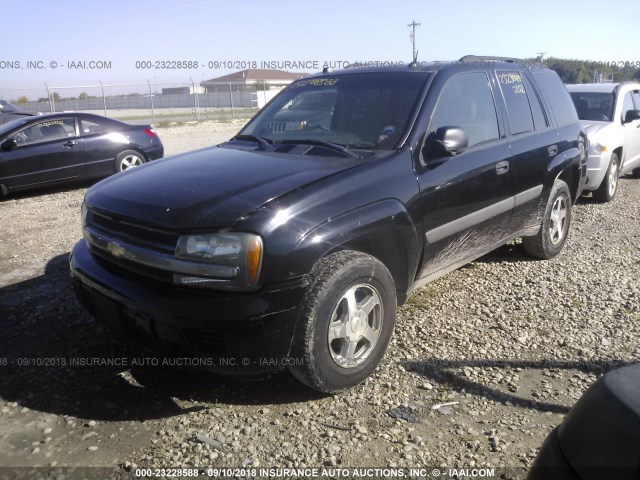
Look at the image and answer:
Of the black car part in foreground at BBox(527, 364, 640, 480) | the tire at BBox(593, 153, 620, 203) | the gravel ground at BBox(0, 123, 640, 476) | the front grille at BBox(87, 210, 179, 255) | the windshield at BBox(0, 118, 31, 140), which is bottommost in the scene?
the gravel ground at BBox(0, 123, 640, 476)

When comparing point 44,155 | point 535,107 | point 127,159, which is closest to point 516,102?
point 535,107

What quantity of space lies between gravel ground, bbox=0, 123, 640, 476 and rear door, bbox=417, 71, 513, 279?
0.56 meters

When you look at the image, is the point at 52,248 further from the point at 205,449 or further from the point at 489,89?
the point at 489,89

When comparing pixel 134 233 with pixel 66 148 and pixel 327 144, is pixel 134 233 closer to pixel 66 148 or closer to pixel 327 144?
pixel 327 144

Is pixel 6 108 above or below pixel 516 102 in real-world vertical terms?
above

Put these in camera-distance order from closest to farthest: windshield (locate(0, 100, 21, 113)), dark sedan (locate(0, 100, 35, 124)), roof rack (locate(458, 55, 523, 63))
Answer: roof rack (locate(458, 55, 523, 63)), dark sedan (locate(0, 100, 35, 124)), windshield (locate(0, 100, 21, 113))

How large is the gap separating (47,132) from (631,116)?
9.40 meters

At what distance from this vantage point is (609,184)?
26.4 ft

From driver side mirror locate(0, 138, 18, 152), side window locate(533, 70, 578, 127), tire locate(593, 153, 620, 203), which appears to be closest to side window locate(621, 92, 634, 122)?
tire locate(593, 153, 620, 203)

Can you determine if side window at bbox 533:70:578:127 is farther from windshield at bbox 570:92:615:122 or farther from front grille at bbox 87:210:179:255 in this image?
front grille at bbox 87:210:179:255

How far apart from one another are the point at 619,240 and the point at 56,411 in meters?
5.90

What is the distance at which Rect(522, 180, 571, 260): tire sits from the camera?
5.15 m

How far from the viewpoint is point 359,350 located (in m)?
3.21

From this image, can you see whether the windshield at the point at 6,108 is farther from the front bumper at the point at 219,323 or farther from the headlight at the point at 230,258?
the headlight at the point at 230,258
